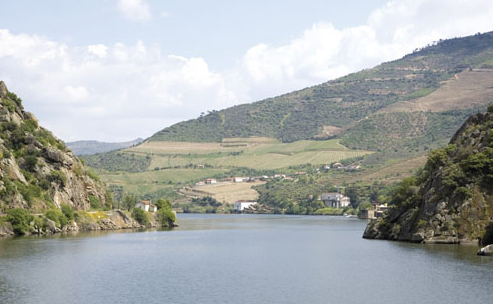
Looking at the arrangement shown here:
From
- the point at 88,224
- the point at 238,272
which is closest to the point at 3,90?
the point at 88,224

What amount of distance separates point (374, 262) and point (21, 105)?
2966 inches

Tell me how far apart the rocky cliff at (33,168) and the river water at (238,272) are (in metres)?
10.8

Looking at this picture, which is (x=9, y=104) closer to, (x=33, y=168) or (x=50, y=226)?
(x=33, y=168)

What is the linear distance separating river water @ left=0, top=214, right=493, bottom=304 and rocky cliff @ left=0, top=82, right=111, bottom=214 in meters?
10.8

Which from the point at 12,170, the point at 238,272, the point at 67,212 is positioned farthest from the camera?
the point at 67,212

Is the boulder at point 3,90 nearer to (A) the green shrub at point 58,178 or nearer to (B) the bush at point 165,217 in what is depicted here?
(A) the green shrub at point 58,178

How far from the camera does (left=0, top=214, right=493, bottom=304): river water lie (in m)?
50.4

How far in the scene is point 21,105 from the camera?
12369 centimetres

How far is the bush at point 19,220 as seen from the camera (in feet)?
318

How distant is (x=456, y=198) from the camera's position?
266ft

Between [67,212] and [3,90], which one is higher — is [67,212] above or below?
below

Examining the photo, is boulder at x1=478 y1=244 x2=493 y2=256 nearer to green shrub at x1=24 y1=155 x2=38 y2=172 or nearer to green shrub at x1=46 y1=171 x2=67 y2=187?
green shrub at x1=46 y1=171 x2=67 y2=187

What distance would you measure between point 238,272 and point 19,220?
1750 inches

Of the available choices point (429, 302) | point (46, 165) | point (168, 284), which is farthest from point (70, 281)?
point (46, 165)
